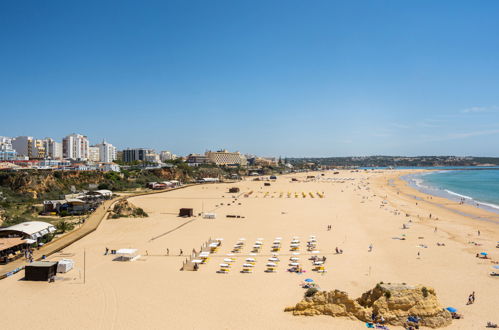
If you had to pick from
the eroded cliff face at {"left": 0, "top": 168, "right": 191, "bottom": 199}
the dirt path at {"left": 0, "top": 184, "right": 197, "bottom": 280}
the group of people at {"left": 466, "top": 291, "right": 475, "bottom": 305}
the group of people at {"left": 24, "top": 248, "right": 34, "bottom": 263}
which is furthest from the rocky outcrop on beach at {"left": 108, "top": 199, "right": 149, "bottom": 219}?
the group of people at {"left": 466, "top": 291, "right": 475, "bottom": 305}

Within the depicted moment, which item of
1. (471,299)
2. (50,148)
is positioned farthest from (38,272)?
(50,148)

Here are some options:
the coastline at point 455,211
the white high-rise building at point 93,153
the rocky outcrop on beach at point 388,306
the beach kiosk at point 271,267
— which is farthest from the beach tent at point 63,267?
the white high-rise building at point 93,153

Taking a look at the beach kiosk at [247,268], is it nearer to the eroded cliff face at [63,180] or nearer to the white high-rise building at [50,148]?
Answer: the eroded cliff face at [63,180]

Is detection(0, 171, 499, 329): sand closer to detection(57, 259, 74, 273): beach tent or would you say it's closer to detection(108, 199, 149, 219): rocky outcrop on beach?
detection(57, 259, 74, 273): beach tent

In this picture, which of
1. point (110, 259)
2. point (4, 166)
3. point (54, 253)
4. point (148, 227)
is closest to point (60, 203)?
point (148, 227)

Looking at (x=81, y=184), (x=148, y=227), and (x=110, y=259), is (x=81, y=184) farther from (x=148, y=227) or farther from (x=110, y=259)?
(x=110, y=259)

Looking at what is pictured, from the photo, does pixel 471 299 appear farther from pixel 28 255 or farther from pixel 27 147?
pixel 27 147
